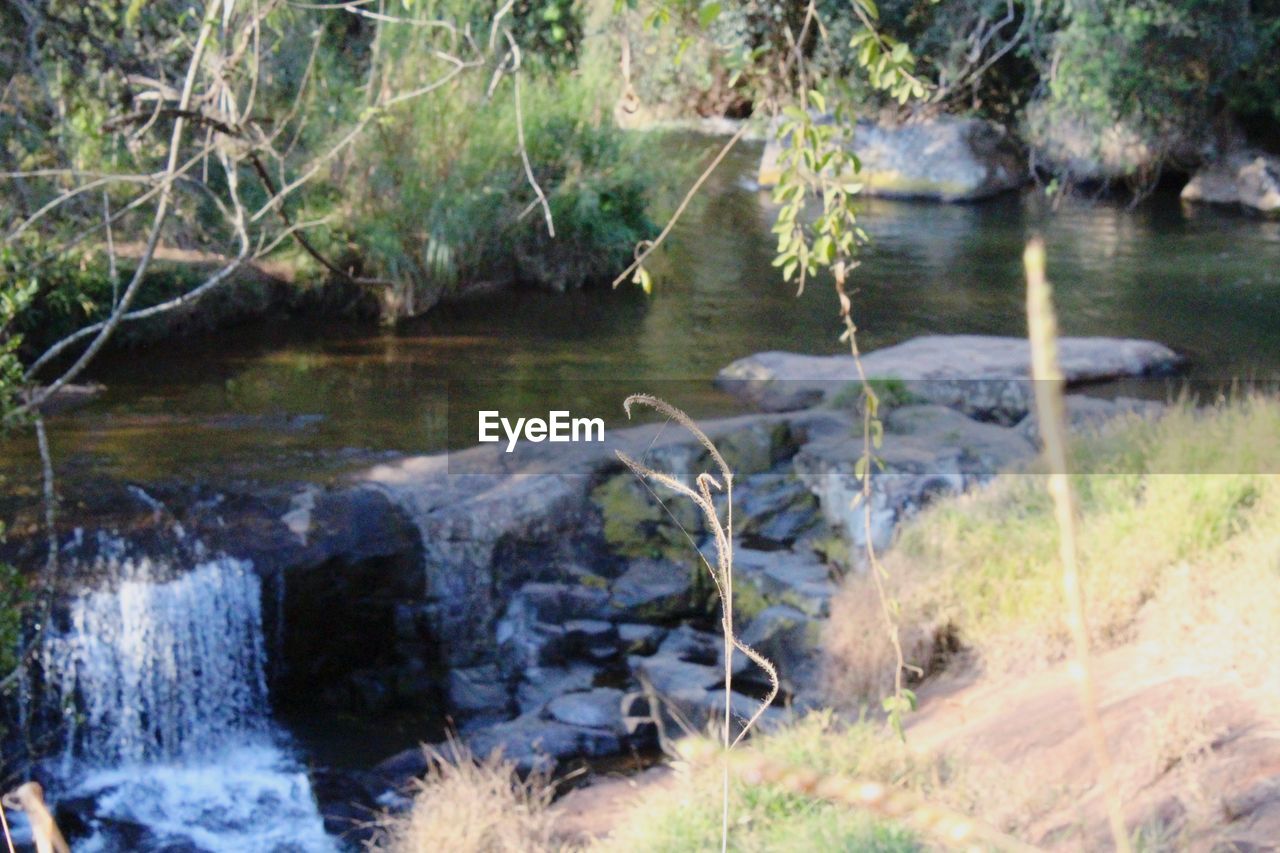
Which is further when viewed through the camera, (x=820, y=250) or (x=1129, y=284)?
(x=1129, y=284)

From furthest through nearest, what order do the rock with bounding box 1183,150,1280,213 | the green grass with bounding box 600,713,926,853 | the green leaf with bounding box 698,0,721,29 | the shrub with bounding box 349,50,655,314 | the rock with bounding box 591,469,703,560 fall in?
the rock with bounding box 1183,150,1280,213 < the shrub with bounding box 349,50,655,314 < the rock with bounding box 591,469,703,560 < the green grass with bounding box 600,713,926,853 < the green leaf with bounding box 698,0,721,29

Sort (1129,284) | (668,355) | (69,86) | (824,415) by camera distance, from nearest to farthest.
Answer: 1. (69,86)
2. (824,415)
3. (668,355)
4. (1129,284)

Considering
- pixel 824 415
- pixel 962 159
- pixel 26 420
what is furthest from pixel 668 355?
pixel 962 159

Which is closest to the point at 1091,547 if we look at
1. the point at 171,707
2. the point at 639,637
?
the point at 639,637

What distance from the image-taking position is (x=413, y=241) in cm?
1142

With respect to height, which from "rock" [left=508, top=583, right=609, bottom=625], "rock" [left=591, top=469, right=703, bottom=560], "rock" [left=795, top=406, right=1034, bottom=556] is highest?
"rock" [left=795, top=406, right=1034, bottom=556]

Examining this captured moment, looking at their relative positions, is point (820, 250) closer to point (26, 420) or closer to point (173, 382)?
point (26, 420)

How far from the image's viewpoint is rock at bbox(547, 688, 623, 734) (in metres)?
→ 5.88

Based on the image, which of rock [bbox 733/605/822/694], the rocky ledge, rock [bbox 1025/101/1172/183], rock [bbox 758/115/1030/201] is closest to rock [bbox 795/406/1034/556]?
the rocky ledge

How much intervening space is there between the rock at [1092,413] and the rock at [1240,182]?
10.1 metres

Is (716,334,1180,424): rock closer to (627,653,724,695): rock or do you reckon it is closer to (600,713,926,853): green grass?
(627,653,724,695): rock

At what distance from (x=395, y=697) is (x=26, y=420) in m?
2.35

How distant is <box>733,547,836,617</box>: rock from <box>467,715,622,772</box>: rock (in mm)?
1108

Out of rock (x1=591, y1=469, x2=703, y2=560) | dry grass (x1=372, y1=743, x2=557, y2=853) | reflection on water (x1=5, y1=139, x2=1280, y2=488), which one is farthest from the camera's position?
reflection on water (x1=5, y1=139, x2=1280, y2=488)
